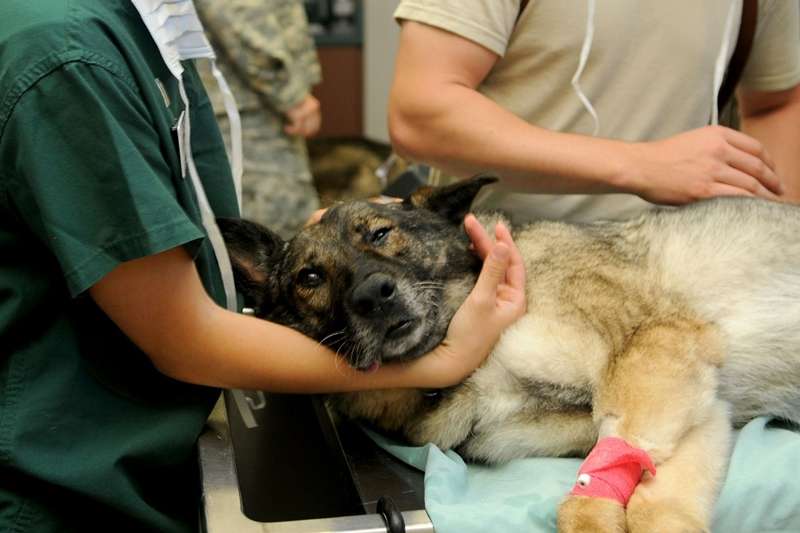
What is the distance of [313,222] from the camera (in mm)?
1796

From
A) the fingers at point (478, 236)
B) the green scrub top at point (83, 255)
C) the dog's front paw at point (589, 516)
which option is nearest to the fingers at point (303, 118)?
the fingers at point (478, 236)

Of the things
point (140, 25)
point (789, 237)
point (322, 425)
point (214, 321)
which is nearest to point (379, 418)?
point (322, 425)

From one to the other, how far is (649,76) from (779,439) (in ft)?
2.88

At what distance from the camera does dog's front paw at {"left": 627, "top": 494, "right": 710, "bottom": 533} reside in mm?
1157

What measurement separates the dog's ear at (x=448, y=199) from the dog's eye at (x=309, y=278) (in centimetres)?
27

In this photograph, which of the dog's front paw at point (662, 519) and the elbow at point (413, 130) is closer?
the dog's front paw at point (662, 519)

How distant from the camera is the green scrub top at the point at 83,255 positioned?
3.37 ft

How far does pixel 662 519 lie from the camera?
1166 millimetres

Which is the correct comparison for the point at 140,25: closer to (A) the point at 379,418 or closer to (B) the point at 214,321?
(B) the point at 214,321

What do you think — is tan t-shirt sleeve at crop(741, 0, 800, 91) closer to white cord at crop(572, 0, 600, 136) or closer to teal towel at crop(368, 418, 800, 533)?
white cord at crop(572, 0, 600, 136)

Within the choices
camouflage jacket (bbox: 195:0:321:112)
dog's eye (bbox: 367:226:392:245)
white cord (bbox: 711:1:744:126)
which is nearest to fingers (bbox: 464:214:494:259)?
dog's eye (bbox: 367:226:392:245)

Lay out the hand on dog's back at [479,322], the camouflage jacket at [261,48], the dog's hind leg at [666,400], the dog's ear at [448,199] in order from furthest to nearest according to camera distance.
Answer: the camouflage jacket at [261,48] → the dog's ear at [448,199] → the hand on dog's back at [479,322] → the dog's hind leg at [666,400]

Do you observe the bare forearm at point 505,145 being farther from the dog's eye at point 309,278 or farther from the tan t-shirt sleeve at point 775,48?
the tan t-shirt sleeve at point 775,48

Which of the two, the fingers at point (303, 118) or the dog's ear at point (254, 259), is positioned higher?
the dog's ear at point (254, 259)
